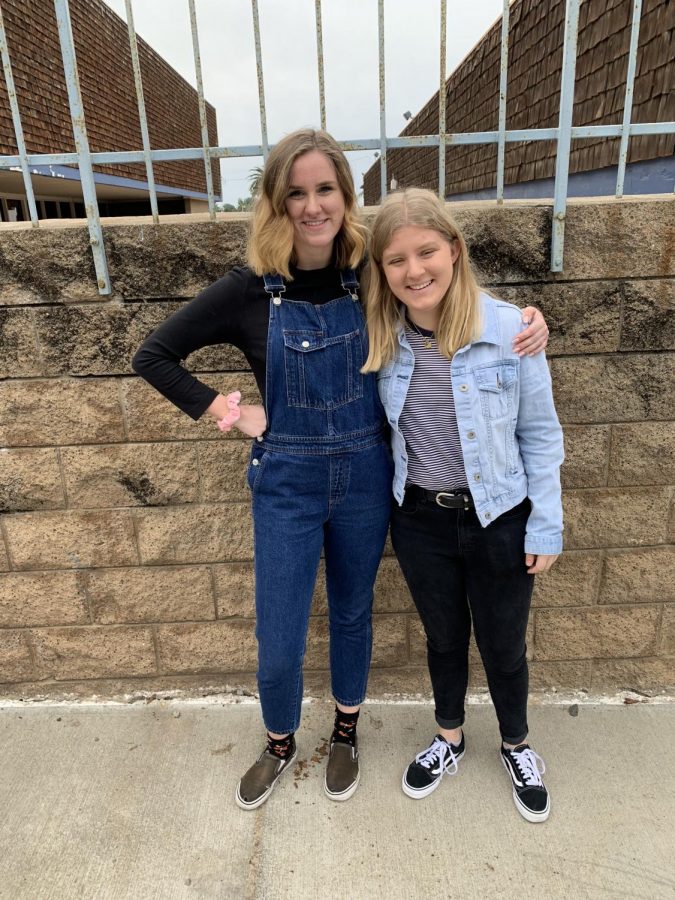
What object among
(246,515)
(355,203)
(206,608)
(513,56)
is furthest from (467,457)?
(513,56)

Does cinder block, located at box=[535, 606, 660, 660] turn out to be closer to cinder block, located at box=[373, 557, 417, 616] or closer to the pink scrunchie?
cinder block, located at box=[373, 557, 417, 616]

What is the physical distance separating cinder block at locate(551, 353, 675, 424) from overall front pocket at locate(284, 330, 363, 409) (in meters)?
0.93

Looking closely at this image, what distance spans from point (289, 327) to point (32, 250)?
1122mm

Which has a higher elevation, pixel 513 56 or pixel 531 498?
pixel 513 56

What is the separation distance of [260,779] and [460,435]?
1.42 meters

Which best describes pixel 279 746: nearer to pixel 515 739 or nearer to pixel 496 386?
pixel 515 739

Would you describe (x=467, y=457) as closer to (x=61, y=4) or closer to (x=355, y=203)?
(x=355, y=203)

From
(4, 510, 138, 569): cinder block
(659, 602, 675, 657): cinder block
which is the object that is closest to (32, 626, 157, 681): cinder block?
(4, 510, 138, 569): cinder block

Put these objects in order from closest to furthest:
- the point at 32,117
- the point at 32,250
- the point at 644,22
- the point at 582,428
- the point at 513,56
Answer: the point at 32,250
the point at 582,428
the point at 644,22
the point at 513,56
the point at 32,117

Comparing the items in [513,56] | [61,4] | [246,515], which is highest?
[513,56]

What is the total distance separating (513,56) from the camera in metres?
8.31

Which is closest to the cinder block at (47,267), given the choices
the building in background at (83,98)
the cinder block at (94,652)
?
the cinder block at (94,652)

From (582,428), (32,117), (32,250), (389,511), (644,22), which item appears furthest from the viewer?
(32,117)

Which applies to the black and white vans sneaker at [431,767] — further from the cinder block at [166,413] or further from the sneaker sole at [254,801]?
the cinder block at [166,413]
